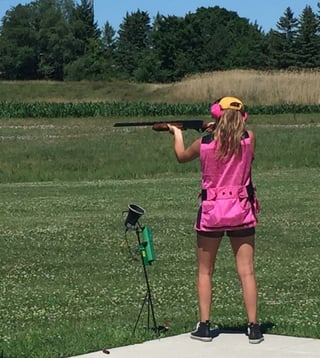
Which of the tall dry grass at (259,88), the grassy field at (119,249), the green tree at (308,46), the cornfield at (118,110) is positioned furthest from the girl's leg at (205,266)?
the green tree at (308,46)

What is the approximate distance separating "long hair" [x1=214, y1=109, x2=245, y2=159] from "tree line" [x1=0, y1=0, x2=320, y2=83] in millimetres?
102132

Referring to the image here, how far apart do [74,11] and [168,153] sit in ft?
389

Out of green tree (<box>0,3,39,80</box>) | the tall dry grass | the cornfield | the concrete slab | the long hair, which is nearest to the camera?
the concrete slab

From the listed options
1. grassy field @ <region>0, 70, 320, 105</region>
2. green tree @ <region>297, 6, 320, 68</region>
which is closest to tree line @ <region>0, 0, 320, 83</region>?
green tree @ <region>297, 6, 320, 68</region>

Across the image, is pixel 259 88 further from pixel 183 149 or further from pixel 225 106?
pixel 225 106

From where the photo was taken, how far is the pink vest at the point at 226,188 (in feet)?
22.9

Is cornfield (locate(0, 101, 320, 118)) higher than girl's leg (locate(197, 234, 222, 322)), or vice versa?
girl's leg (locate(197, 234, 222, 322))

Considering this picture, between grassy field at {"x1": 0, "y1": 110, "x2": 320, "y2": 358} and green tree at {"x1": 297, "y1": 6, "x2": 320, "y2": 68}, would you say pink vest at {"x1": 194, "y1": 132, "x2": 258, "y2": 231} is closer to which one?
grassy field at {"x1": 0, "y1": 110, "x2": 320, "y2": 358}

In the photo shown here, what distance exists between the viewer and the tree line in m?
113

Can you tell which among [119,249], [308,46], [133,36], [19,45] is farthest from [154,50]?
[119,249]

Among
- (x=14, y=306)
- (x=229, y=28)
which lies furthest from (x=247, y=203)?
(x=229, y=28)

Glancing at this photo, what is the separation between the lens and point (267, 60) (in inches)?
4540

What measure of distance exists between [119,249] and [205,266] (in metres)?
6.68

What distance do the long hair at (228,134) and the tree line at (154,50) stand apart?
10213 centimetres
